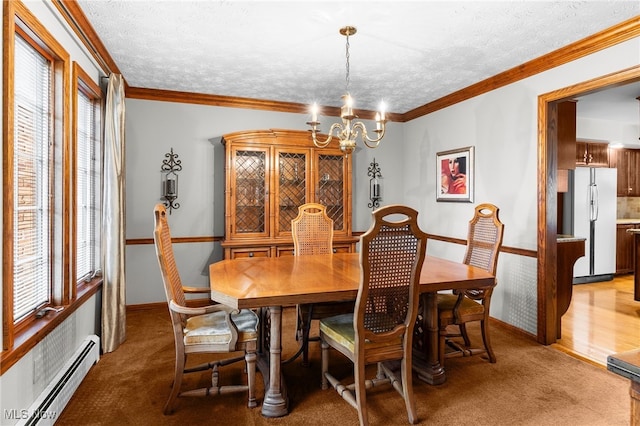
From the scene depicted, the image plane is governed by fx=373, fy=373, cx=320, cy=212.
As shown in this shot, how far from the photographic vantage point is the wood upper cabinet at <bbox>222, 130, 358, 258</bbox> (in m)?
4.10

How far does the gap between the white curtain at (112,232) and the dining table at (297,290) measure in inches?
40.6

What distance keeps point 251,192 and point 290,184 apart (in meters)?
0.47

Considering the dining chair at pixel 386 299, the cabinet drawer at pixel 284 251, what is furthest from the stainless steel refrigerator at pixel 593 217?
the dining chair at pixel 386 299

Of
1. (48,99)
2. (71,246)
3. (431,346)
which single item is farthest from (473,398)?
(48,99)

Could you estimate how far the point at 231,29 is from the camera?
268 cm

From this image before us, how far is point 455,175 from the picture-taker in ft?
14.1

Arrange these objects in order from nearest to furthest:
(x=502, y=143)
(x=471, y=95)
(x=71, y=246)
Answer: (x=71, y=246) → (x=502, y=143) → (x=471, y=95)

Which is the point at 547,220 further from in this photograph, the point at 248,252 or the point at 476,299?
the point at 248,252

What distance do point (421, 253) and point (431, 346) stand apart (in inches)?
35.3

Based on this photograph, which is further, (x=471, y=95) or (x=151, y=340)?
(x=471, y=95)

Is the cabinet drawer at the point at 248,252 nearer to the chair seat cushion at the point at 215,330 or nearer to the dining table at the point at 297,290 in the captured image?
the dining table at the point at 297,290

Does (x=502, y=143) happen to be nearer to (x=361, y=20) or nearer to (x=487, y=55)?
(x=487, y=55)

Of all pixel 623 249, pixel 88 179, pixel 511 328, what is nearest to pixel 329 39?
pixel 88 179

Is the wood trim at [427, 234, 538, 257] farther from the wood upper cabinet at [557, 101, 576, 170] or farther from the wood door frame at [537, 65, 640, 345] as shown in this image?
the wood upper cabinet at [557, 101, 576, 170]
